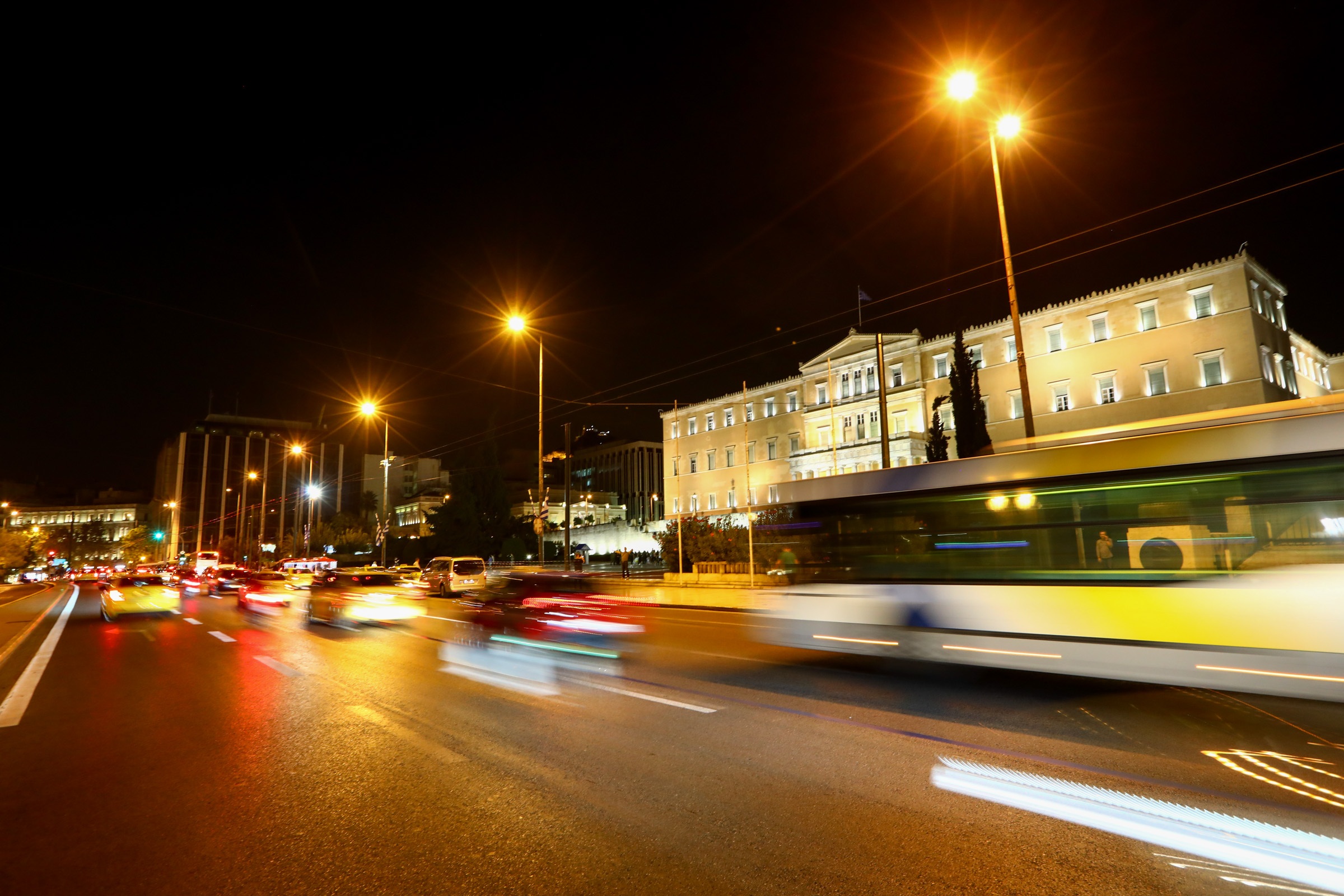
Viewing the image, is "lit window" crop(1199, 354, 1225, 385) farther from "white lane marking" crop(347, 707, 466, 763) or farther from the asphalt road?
"white lane marking" crop(347, 707, 466, 763)

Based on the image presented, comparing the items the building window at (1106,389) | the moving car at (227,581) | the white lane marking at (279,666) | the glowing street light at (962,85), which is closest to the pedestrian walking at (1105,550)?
the glowing street light at (962,85)

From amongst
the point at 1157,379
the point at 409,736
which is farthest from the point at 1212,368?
the point at 409,736

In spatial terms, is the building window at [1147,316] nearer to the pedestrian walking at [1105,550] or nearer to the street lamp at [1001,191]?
the street lamp at [1001,191]

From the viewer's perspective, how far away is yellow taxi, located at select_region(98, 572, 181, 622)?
23.5m

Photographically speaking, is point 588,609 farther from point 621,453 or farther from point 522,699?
point 621,453

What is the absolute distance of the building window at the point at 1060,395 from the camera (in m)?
46.8

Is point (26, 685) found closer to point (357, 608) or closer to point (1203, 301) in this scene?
point (357, 608)

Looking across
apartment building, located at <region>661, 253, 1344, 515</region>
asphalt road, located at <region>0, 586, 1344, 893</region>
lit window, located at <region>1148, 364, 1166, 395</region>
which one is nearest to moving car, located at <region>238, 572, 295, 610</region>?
asphalt road, located at <region>0, 586, 1344, 893</region>

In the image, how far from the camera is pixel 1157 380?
42812 millimetres

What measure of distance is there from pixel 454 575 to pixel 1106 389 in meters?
40.9

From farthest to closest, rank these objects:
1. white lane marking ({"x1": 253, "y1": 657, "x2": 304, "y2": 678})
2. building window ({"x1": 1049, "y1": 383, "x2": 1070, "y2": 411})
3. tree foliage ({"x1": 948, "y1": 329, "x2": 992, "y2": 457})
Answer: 1. building window ({"x1": 1049, "y1": 383, "x2": 1070, "y2": 411})
2. tree foliage ({"x1": 948, "y1": 329, "x2": 992, "y2": 457})
3. white lane marking ({"x1": 253, "y1": 657, "x2": 304, "y2": 678})

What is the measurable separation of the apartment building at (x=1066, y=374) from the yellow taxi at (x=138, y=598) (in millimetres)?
25236

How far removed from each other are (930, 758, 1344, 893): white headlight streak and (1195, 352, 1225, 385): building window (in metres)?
45.4

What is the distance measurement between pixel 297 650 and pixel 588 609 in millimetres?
5513
